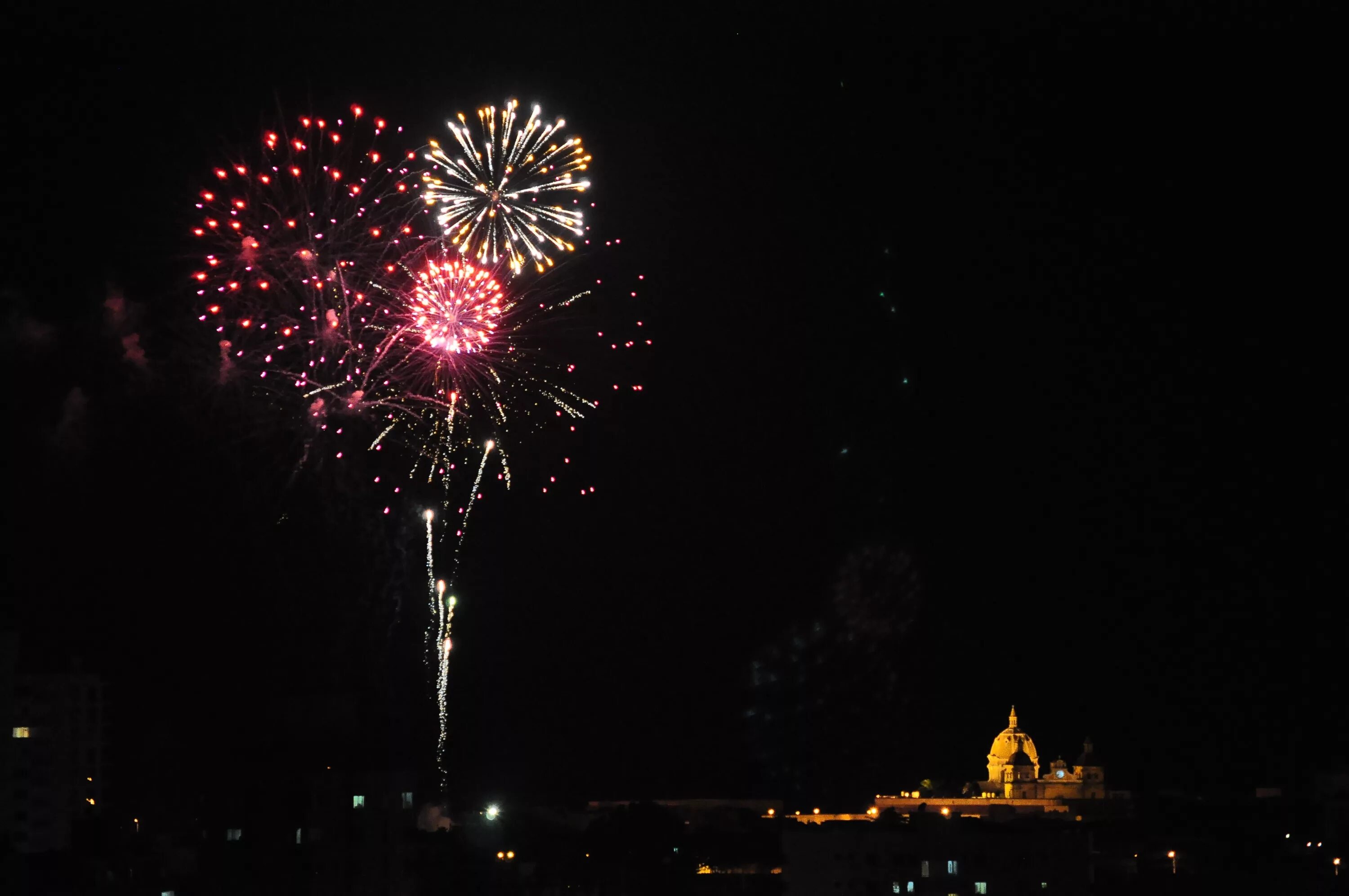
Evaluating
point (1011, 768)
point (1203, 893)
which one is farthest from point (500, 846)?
point (1011, 768)

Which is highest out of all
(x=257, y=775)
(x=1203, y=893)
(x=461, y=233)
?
(x=461, y=233)

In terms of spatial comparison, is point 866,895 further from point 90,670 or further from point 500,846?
point 90,670

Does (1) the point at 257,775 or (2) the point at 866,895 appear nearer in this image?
(1) the point at 257,775

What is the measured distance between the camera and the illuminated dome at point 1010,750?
4562 inches

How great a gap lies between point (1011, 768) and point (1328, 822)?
25.2 m

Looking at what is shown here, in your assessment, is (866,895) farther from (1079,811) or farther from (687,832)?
(1079,811)

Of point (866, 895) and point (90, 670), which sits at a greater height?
point (90, 670)

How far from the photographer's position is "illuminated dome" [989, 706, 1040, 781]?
115875 mm

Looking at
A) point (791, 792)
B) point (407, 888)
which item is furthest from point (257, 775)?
point (791, 792)

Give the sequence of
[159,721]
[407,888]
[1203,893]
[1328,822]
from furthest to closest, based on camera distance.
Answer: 1. [1328,822]
2. [1203,893]
3. [159,721]
4. [407,888]

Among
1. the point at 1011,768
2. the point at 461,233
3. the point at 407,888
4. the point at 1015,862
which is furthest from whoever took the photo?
the point at 1011,768

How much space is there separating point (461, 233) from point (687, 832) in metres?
37.7

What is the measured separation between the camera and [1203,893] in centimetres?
7294

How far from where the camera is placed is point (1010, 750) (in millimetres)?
116000
